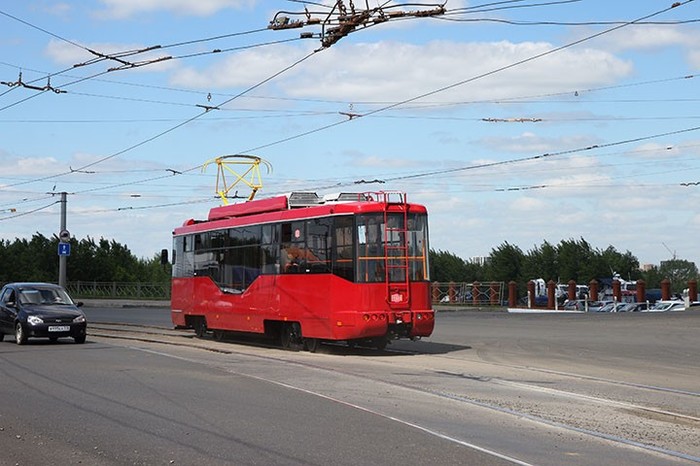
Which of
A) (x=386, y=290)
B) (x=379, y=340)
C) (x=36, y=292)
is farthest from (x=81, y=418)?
(x=36, y=292)

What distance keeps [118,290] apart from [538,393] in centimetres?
6190

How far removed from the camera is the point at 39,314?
1001 inches

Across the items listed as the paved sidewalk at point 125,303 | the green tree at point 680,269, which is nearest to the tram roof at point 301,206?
the paved sidewalk at point 125,303

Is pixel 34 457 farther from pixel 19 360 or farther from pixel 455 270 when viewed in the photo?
pixel 455 270

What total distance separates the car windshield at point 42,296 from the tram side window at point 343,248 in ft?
27.8

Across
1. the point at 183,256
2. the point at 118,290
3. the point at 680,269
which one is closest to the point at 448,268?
the point at 118,290

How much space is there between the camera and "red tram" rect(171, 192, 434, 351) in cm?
2212

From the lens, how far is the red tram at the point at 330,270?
72.6 feet

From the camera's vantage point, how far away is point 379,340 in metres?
24.9

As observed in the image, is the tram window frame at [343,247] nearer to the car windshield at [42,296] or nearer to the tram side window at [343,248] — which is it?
the tram side window at [343,248]

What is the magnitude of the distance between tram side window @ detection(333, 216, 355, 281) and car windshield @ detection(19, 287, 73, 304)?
8485mm

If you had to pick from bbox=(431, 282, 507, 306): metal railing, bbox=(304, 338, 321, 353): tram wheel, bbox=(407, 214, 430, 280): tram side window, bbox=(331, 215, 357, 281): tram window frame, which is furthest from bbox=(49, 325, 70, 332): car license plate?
bbox=(431, 282, 507, 306): metal railing

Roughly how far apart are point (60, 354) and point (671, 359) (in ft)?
43.9

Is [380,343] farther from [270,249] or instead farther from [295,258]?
[270,249]
